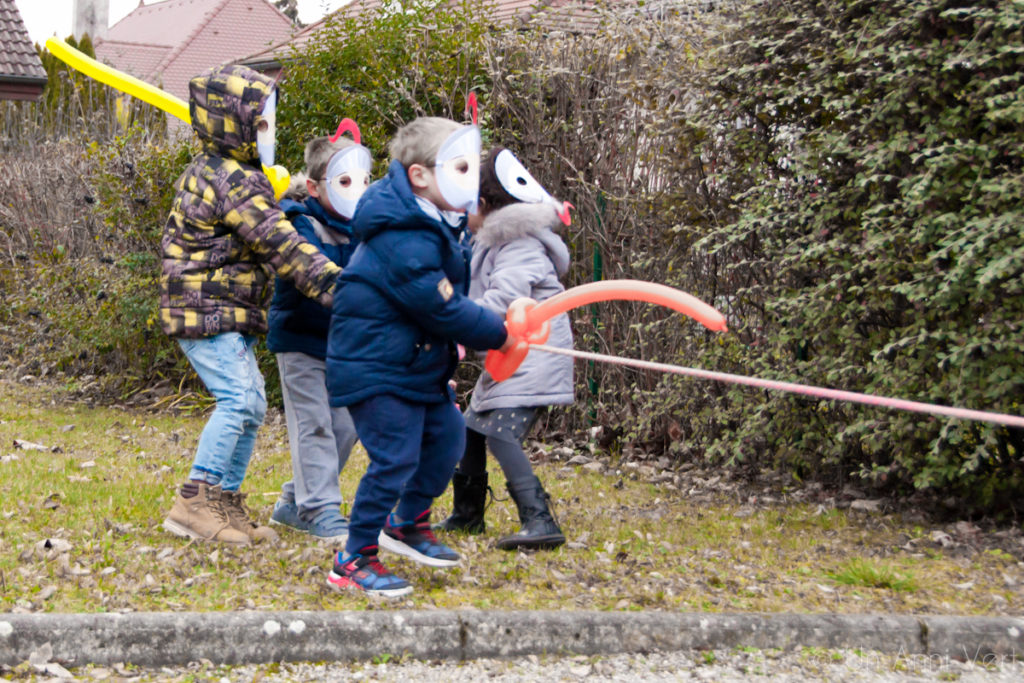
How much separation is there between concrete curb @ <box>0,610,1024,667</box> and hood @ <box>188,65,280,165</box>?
6.67 feet

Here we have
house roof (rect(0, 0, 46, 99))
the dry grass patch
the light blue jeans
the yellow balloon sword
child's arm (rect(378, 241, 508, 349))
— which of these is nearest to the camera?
child's arm (rect(378, 241, 508, 349))

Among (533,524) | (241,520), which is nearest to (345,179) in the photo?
(241,520)

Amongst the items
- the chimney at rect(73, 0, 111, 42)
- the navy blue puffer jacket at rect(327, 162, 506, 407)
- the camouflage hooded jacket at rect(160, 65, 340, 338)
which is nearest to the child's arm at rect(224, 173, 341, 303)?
the camouflage hooded jacket at rect(160, 65, 340, 338)

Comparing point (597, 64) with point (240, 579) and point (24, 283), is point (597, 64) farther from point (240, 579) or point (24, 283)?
point (24, 283)

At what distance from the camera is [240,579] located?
14.4 feet

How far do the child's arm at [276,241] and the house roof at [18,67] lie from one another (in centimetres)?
1127

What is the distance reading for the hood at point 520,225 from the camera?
5027 millimetres

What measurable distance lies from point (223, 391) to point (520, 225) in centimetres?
147

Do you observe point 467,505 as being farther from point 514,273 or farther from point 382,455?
point 382,455

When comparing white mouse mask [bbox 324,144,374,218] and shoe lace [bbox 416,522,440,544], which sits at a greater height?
white mouse mask [bbox 324,144,374,218]

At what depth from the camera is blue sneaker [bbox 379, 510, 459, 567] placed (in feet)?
15.1

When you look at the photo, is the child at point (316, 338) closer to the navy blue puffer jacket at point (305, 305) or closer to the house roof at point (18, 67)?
the navy blue puffer jacket at point (305, 305)

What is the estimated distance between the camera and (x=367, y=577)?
4.15 m

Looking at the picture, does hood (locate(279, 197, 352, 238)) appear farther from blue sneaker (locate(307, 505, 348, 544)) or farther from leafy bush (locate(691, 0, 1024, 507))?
leafy bush (locate(691, 0, 1024, 507))
